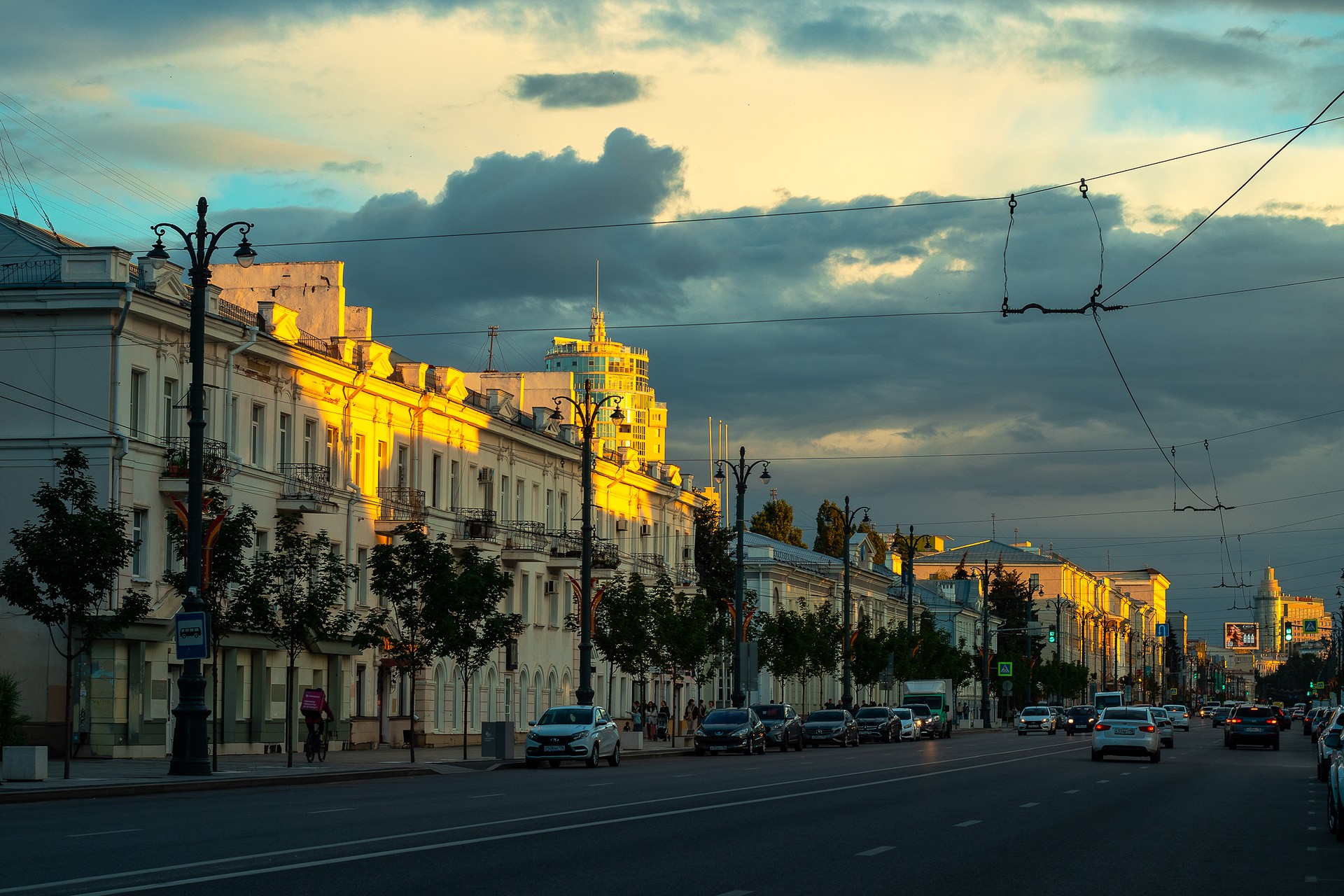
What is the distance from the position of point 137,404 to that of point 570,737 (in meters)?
13.9

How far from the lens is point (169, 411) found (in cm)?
4334

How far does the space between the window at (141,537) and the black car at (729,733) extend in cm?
1803

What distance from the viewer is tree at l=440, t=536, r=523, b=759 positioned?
4250 cm

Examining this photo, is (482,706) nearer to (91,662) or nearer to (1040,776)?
(91,662)

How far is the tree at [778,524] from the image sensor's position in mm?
137000

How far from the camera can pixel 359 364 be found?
53.8m

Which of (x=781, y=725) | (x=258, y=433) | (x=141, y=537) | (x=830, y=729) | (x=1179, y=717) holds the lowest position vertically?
(x=1179, y=717)

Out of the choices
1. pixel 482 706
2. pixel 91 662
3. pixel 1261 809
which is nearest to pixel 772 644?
pixel 482 706

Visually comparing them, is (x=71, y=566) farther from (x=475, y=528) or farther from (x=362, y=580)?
(x=475, y=528)

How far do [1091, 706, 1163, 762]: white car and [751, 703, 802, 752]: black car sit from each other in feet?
46.5

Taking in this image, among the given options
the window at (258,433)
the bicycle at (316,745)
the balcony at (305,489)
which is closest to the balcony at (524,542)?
the balcony at (305,489)

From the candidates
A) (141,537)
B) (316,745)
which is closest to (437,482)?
(141,537)

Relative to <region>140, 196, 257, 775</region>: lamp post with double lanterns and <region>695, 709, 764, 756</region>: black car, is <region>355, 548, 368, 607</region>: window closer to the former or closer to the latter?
<region>695, 709, 764, 756</region>: black car

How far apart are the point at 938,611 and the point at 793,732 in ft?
283
